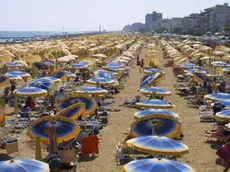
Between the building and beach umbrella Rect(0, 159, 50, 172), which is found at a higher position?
the building

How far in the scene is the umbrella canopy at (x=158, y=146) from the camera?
7992 mm

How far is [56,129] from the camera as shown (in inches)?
381

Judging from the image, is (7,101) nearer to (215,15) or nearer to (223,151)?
(223,151)

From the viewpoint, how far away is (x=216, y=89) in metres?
18.5

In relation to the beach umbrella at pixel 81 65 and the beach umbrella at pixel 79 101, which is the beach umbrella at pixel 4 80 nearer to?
the beach umbrella at pixel 79 101

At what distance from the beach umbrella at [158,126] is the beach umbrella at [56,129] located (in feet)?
4.92

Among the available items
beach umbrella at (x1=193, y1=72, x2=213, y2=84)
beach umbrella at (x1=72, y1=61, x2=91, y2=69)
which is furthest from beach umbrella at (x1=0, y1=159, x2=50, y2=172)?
beach umbrella at (x1=72, y1=61, x2=91, y2=69)

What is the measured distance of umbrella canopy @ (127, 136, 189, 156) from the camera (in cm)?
799

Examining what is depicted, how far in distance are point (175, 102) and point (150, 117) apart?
332 inches

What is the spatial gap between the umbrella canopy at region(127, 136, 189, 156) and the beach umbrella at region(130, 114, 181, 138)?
5.55 ft

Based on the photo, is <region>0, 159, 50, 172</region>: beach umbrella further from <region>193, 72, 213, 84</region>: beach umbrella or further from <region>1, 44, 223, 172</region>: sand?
<region>193, 72, 213, 84</region>: beach umbrella

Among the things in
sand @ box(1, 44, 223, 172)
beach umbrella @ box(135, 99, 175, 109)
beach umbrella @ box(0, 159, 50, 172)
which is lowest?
sand @ box(1, 44, 223, 172)

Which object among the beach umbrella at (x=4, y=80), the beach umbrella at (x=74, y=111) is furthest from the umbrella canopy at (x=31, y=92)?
the beach umbrella at (x=4, y=80)

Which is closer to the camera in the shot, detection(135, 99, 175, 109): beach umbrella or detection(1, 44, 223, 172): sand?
detection(1, 44, 223, 172): sand
